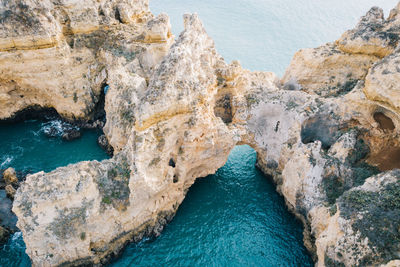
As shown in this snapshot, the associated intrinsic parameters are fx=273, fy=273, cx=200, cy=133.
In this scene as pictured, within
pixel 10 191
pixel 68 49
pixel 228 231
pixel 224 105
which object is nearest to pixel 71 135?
pixel 10 191

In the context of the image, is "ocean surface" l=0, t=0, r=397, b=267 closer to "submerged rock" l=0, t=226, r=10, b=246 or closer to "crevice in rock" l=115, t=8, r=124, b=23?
"submerged rock" l=0, t=226, r=10, b=246

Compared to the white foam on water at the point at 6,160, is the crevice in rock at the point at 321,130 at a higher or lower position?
higher

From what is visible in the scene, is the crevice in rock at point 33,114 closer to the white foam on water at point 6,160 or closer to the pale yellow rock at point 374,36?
the white foam on water at point 6,160

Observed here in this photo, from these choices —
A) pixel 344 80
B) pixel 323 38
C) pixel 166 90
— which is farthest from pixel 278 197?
pixel 323 38

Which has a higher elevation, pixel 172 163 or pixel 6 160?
pixel 172 163

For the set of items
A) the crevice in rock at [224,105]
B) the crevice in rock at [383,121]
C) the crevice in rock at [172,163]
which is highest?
the crevice in rock at [383,121]

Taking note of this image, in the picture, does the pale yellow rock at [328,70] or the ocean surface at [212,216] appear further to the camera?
the pale yellow rock at [328,70]

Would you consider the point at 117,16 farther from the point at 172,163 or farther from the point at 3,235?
the point at 3,235

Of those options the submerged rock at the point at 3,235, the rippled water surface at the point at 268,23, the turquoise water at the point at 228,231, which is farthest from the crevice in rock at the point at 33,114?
the rippled water surface at the point at 268,23

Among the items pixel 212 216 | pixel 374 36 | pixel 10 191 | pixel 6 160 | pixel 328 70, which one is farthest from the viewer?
pixel 6 160
